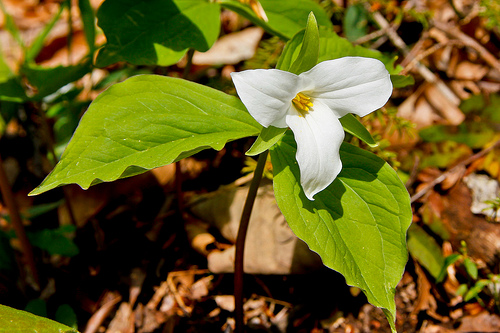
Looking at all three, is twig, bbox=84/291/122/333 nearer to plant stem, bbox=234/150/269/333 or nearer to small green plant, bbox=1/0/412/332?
plant stem, bbox=234/150/269/333

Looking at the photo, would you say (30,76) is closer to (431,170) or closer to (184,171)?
(184,171)

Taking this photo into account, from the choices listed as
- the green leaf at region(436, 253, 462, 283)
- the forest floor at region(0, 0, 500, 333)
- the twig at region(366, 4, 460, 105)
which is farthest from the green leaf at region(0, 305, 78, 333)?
the twig at region(366, 4, 460, 105)

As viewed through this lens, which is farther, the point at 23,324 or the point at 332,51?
the point at 332,51

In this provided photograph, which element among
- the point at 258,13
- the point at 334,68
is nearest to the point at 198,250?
the point at 258,13

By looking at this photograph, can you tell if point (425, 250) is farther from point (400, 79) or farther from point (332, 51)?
point (332, 51)

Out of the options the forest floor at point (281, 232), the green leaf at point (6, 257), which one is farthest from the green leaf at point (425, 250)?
the green leaf at point (6, 257)

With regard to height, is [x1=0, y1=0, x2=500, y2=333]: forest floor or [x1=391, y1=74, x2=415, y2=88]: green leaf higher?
[x1=391, y1=74, x2=415, y2=88]: green leaf

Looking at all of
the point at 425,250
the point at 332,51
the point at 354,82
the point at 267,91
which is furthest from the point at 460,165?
the point at 267,91
